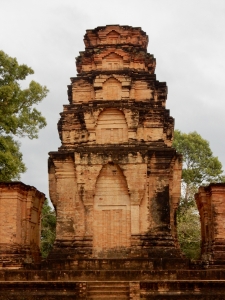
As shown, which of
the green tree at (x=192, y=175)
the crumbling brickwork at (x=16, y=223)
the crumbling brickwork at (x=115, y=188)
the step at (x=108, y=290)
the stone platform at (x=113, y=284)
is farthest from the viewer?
the green tree at (x=192, y=175)

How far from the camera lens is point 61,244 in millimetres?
17453

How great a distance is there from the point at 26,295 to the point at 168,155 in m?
7.02

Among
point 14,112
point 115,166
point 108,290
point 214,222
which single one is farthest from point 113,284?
point 14,112

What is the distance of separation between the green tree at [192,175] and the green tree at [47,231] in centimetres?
811

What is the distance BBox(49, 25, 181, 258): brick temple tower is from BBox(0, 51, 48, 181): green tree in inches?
171

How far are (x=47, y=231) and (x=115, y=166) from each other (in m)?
15.0

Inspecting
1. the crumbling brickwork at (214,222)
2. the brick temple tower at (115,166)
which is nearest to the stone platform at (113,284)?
the brick temple tower at (115,166)

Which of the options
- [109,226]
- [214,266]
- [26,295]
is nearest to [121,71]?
[109,226]

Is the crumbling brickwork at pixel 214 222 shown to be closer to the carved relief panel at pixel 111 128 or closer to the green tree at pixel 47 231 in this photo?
the carved relief panel at pixel 111 128

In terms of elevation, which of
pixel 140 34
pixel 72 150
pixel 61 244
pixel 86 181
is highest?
pixel 140 34

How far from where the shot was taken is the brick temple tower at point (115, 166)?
17.3 metres

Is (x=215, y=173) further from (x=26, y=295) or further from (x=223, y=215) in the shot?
(x=26, y=295)

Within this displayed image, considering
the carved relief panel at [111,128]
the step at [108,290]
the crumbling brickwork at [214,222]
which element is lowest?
the step at [108,290]

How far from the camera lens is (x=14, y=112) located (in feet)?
81.4
